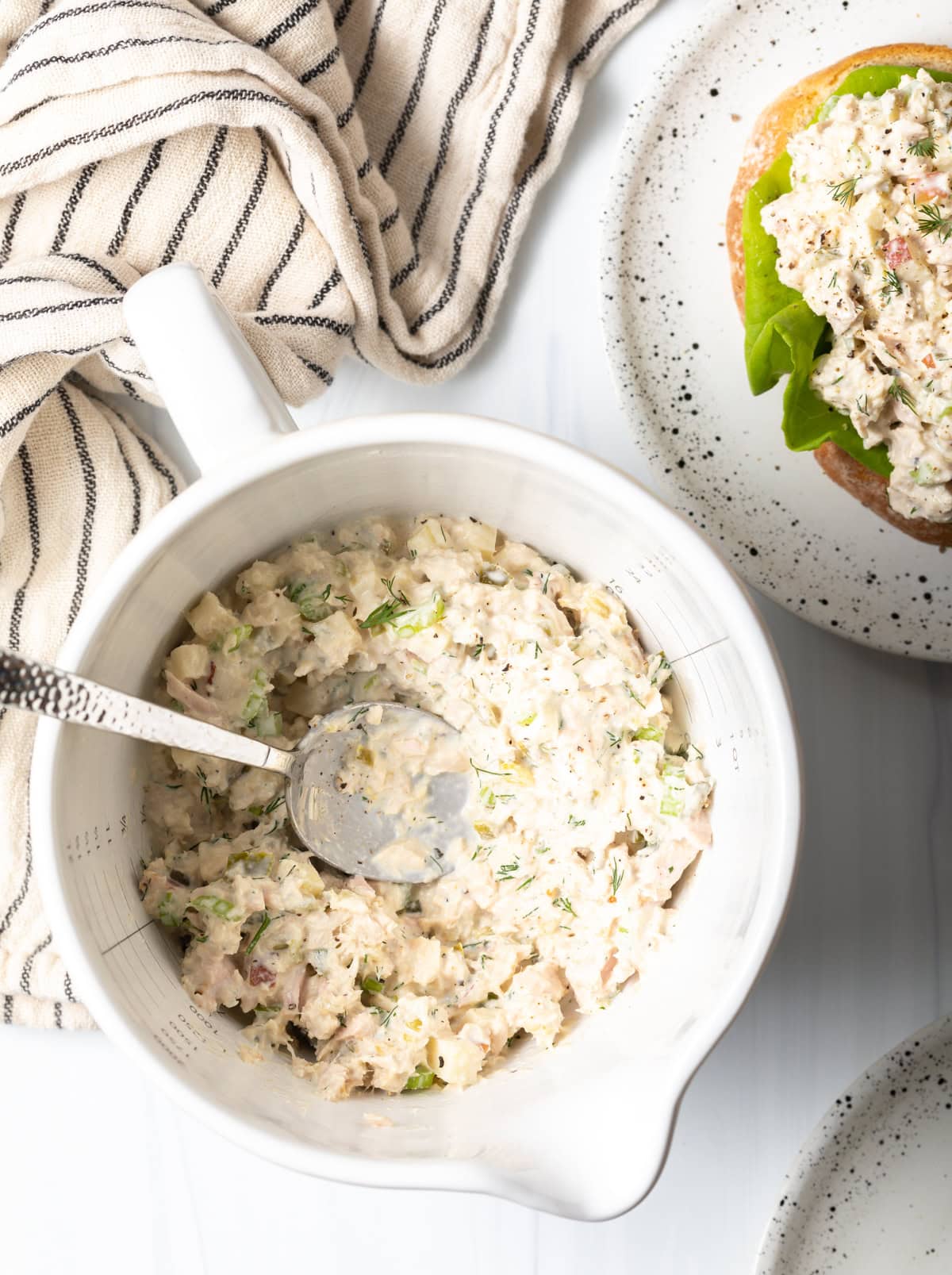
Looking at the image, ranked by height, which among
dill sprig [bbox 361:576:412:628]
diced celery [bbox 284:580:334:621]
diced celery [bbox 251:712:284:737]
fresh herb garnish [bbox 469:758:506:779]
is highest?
diced celery [bbox 284:580:334:621]

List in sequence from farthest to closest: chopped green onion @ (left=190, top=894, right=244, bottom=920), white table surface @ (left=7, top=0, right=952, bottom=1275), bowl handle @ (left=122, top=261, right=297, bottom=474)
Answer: white table surface @ (left=7, top=0, right=952, bottom=1275) < chopped green onion @ (left=190, top=894, right=244, bottom=920) < bowl handle @ (left=122, top=261, right=297, bottom=474)

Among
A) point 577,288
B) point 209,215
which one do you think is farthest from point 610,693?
point 209,215

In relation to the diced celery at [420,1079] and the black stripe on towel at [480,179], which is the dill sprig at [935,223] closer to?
the black stripe on towel at [480,179]

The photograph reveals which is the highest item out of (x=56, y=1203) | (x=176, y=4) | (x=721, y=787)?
(x=176, y=4)

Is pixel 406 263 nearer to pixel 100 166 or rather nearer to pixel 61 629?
pixel 100 166

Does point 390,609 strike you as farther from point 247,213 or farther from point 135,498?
point 247,213

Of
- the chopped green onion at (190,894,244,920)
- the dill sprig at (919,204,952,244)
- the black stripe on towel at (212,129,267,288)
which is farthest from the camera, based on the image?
the black stripe on towel at (212,129,267,288)

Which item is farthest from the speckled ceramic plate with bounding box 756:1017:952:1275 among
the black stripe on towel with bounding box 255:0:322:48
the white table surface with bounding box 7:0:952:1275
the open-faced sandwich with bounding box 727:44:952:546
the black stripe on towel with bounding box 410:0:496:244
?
the black stripe on towel with bounding box 255:0:322:48

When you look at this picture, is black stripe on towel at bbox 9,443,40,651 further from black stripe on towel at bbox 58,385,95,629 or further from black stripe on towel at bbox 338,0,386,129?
black stripe on towel at bbox 338,0,386,129
